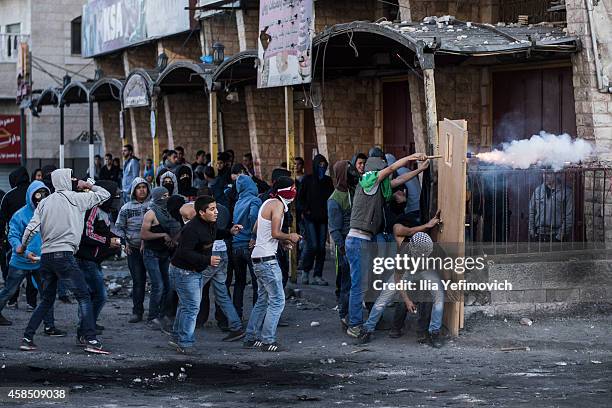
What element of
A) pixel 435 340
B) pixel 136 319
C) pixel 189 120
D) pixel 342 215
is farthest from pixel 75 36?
pixel 435 340

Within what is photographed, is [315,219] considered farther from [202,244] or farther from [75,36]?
[75,36]

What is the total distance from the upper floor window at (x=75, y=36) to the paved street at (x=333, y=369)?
25.6 m

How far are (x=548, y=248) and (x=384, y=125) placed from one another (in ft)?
25.5

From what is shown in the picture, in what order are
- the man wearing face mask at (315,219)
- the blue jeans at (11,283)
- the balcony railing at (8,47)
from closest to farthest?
the blue jeans at (11,283), the man wearing face mask at (315,219), the balcony railing at (8,47)

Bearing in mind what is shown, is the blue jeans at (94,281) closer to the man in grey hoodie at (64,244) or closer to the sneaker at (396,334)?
the man in grey hoodie at (64,244)

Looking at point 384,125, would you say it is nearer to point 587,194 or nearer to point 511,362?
point 587,194

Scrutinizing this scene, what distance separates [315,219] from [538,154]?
3840mm

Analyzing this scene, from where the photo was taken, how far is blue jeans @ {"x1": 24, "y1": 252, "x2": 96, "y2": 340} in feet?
38.4

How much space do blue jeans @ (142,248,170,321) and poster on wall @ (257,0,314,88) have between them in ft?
12.7

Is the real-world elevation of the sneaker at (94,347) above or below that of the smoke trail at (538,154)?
below

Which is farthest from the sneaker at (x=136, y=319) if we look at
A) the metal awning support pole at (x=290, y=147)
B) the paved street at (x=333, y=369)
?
the metal awning support pole at (x=290, y=147)

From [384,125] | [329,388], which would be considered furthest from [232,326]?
[384,125]

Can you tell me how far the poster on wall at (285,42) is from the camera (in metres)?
16.3

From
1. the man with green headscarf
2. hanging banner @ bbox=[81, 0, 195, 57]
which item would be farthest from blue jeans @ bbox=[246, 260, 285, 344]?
hanging banner @ bbox=[81, 0, 195, 57]
